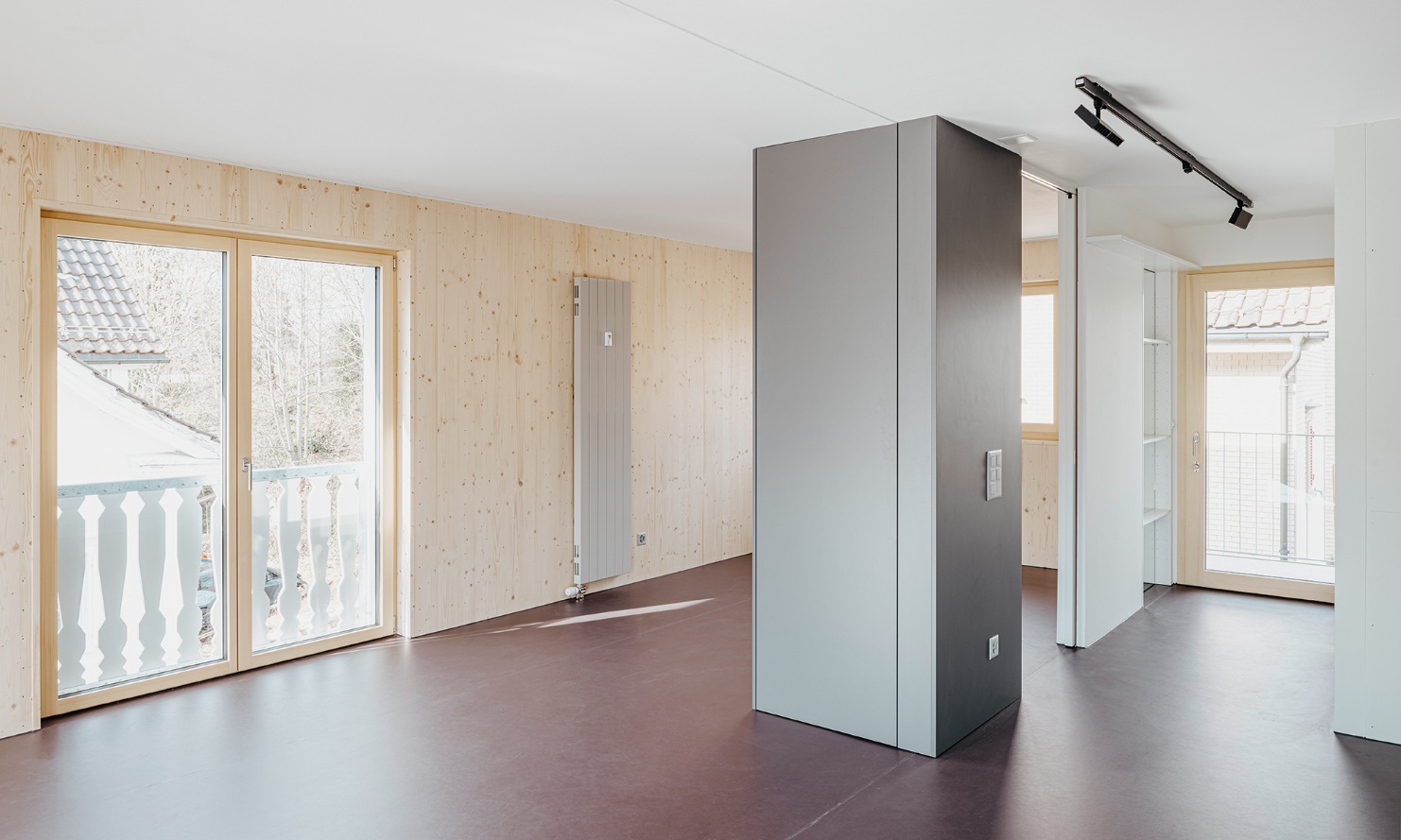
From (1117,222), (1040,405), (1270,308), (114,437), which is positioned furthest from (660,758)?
(1270,308)

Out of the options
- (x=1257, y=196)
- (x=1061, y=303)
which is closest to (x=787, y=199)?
(x=1061, y=303)

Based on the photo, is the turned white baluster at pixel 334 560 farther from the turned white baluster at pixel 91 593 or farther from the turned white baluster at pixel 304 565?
the turned white baluster at pixel 91 593

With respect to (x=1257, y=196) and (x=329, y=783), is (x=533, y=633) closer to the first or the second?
(x=329, y=783)

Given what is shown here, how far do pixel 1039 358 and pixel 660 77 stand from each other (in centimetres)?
506

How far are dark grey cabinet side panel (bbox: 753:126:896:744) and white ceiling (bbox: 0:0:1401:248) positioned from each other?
9.8 inches

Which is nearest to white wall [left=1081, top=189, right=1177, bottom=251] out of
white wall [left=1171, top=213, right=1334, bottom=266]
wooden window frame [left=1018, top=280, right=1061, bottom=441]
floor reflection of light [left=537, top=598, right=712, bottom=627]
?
white wall [left=1171, top=213, right=1334, bottom=266]

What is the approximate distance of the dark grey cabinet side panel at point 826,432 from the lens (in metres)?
3.65

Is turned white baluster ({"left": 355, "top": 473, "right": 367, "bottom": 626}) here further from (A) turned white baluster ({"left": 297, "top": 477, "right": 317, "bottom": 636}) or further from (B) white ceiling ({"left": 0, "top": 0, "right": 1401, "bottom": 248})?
(B) white ceiling ({"left": 0, "top": 0, "right": 1401, "bottom": 248})

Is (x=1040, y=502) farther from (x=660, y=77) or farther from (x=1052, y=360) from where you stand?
(x=660, y=77)

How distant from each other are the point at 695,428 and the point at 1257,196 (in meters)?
4.14

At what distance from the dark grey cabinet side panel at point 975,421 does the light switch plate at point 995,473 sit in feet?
0.13

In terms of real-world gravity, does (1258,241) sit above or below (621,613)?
above

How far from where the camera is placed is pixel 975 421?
380 cm

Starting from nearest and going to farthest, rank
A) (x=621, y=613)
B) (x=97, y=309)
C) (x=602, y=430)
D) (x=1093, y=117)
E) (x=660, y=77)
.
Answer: (x=660, y=77) → (x=1093, y=117) → (x=97, y=309) → (x=621, y=613) → (x=602, y=430)
